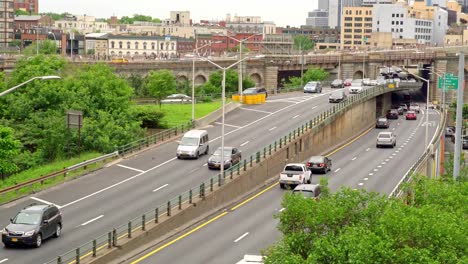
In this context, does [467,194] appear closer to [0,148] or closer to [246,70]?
[0,148]

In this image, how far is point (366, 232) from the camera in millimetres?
25516

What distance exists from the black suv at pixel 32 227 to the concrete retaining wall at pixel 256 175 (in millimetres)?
3139

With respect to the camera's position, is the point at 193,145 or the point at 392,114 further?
the point at 392,114

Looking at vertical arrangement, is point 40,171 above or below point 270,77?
below

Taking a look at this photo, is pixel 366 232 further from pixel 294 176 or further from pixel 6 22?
pixel 6 22

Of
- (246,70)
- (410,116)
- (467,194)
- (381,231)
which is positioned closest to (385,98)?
(410,116)

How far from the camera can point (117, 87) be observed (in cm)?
6956

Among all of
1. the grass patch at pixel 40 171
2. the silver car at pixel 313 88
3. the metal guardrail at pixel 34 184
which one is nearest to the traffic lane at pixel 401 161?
the silver car at pixel 313 88

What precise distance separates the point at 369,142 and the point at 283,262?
58.0 meters

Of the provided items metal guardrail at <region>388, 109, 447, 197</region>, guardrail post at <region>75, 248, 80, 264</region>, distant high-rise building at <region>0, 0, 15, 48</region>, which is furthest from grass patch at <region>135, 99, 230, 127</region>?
distant high-rise building at <region>0, 0, 15, 48</region>

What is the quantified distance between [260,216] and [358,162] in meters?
23.9

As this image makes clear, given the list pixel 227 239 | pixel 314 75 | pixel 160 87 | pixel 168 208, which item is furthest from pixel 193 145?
pixel 314 75

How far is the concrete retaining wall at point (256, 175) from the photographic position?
37625 millimetres

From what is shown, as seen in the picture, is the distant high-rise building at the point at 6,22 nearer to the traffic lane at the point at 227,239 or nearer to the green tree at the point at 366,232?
the traffic lane at the point at 227,239
